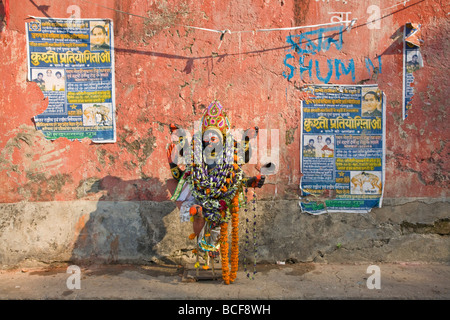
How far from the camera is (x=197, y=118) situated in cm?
543

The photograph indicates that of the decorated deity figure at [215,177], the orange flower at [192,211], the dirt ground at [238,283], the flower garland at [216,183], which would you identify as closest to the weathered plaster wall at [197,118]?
the dirt ground at [238,283]

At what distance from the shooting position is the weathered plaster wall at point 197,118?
17.7 feet

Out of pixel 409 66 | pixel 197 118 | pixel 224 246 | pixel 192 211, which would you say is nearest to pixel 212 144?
pixel 192 211

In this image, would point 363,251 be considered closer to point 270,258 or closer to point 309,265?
point 309,265

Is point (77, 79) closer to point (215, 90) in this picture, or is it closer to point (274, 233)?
point (215, 90)

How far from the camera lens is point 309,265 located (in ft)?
17.7

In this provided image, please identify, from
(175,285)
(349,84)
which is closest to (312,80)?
(349,84)

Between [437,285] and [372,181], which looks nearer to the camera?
[437,285]

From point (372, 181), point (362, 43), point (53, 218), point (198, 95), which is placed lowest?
point (53, 218)

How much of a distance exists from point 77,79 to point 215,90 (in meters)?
1.86

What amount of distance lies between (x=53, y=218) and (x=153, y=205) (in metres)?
1.35

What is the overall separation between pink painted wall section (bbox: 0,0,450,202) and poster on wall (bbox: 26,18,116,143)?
0.39ft

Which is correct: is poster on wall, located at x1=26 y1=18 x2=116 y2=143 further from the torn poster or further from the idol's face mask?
the torn poster

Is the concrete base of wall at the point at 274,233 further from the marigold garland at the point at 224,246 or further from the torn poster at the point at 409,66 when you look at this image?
the torn poster at the point at 409,66
